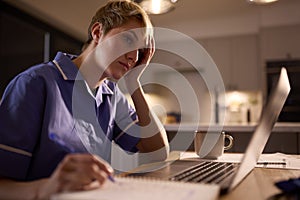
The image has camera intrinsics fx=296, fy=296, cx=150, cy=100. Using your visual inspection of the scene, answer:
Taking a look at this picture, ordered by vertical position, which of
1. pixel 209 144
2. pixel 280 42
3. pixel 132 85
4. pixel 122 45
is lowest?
pixel 209 144

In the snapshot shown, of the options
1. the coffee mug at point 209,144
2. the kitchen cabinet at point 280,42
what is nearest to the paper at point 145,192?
the coffee mug at point 209,144

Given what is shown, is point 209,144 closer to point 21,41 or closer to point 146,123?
point 146,123

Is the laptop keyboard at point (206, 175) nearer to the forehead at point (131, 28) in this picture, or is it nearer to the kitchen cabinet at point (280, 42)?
the forehead at point (131, 28)

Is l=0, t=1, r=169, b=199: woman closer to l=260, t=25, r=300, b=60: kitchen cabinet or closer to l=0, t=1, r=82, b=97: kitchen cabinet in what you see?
l=0, t=1, r=82, b=97: kitchen cabinet

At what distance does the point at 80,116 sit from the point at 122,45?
0.26 meters

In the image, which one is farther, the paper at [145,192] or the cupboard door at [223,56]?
the cupboard door at [223,56]

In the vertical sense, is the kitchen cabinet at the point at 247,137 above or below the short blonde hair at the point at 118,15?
below

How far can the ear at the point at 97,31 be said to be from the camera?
964 mm

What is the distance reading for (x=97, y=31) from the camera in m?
0.97

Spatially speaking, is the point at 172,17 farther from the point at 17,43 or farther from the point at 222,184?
the point at 222,184

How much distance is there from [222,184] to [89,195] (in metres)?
0.28

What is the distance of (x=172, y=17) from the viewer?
12.4 feet

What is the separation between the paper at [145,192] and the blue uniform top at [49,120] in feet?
0.82

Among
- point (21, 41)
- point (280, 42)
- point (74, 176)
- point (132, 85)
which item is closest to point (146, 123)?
point (132, 85)
